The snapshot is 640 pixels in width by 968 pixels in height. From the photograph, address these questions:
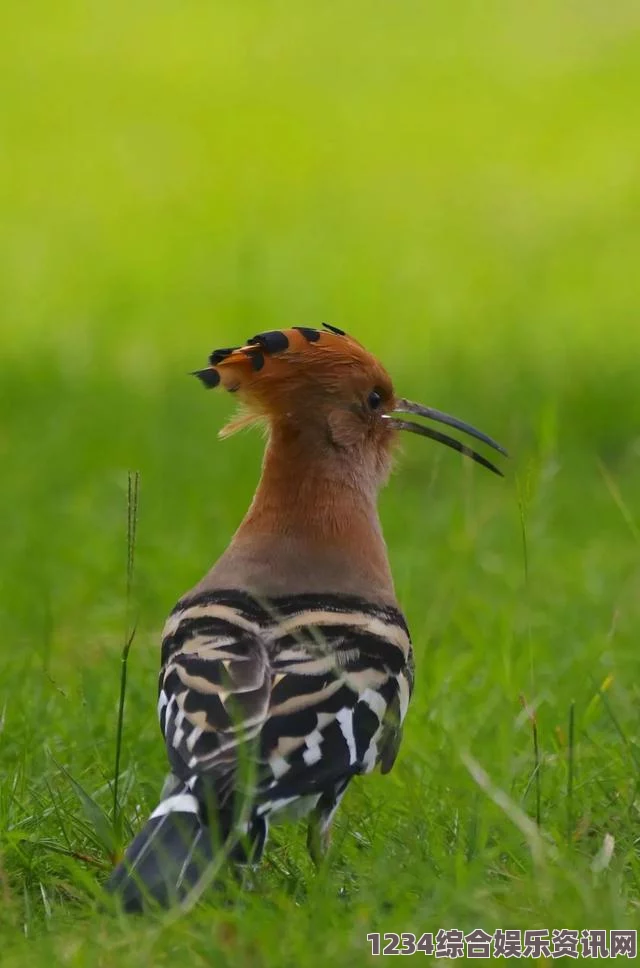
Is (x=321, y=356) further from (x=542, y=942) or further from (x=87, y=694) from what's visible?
(x=542, y=942)

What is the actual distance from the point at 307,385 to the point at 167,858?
3.39 feet

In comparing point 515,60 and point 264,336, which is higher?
point 515,60

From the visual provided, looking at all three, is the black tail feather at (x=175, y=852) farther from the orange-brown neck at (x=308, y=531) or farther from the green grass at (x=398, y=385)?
the orange-brown neck at (x=308, y=531)

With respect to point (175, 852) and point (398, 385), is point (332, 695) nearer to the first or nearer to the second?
point (175, 852)

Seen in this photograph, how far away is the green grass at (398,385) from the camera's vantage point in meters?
2.76

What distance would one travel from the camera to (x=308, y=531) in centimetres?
315

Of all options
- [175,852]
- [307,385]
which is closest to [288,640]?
[175,852]

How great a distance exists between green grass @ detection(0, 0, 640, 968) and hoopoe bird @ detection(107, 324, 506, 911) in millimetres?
117

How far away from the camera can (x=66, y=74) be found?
12.5m

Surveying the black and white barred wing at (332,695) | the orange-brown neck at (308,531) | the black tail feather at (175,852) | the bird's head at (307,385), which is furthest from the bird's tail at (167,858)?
the bird's head at (307,385)

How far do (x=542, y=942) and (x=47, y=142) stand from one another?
9262mm

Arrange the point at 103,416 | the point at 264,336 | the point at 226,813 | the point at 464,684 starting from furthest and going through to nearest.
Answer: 1. the point at 103,416
2. the point at 464,684
3. the point at 264,336
4. the point at 226,813

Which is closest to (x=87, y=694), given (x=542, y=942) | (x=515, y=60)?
(x=542, y=942)

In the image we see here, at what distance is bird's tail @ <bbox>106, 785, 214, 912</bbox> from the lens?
2.46m
